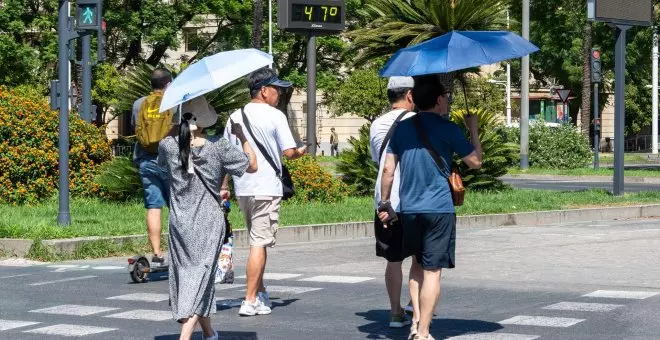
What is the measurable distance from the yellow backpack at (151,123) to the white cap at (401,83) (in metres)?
2.69

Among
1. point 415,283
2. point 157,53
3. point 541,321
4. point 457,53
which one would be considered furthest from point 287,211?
point 157,53

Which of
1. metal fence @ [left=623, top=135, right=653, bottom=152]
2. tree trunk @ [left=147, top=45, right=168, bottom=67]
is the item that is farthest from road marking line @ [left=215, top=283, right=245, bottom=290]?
metal fence @ [left=623, top=135, right=653, bottom=152]

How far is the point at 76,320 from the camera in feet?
32.0

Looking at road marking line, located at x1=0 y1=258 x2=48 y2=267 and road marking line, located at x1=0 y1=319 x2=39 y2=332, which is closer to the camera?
road marking line, located at x1=0 y1=319 x2=39 y2=332

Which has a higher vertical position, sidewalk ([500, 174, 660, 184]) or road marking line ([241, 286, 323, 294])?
sidewalk ([500, 174, 660, 184])

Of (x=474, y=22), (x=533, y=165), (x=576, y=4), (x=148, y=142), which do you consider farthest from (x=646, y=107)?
(x=148, y=142)

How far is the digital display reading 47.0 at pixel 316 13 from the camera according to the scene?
72.2 ft

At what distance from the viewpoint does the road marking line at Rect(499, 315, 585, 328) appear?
9.29 metres

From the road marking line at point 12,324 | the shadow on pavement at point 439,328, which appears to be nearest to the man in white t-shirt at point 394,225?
the shadow on pavement at point 439,328

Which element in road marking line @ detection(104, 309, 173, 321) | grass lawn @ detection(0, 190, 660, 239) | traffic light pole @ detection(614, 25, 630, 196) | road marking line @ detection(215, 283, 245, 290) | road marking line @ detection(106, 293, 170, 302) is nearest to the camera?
road marking line @ detection(104, 309, 173, 321)

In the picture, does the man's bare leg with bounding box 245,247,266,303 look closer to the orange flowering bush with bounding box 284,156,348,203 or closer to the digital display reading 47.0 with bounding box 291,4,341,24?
the orange flowering bush with bounding box 284,156,348,203

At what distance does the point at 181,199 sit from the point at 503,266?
5.97 metres

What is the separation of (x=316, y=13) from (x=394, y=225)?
539 inches

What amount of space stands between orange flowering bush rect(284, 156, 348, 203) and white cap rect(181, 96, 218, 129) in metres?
13.3
